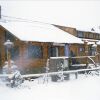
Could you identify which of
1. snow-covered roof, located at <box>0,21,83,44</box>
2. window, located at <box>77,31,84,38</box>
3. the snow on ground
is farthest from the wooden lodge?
window, located at <box>77,31,84,38</box>

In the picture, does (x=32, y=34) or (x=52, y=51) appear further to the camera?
(x=52, y=51)

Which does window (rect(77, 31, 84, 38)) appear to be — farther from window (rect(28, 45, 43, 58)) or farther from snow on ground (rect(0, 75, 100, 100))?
snow on ground (rect(0, 75, 100, 100))

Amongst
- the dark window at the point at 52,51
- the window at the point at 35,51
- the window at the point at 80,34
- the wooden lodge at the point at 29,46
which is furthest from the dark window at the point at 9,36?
the window at the point at 80,34

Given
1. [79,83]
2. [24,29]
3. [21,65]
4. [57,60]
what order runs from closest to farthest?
[79,83] < [57,60] < [21,65] < [24,29]

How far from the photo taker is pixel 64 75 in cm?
1709

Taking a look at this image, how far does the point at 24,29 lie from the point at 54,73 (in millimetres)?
5923

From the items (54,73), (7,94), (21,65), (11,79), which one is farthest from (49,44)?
(7,94)

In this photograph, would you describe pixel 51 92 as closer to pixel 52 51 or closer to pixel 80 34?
pixel 52 51

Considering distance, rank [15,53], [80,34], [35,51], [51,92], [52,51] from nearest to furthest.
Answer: [51,92], [15,53], [35,51], [52,51], [80,34]

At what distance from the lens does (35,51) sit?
2011cm

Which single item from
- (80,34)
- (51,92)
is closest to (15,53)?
(51,92)

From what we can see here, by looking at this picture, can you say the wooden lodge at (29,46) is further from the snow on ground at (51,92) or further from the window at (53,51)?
the snow on ground at (51,92)

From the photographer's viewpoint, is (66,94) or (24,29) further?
(24,29)

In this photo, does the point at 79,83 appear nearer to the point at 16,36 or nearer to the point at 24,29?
the point at 16,36
